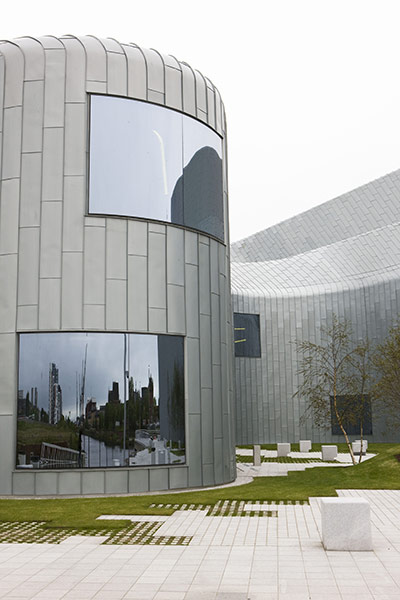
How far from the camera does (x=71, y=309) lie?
1477 cm

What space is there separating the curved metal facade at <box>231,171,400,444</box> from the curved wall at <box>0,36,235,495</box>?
19.0 meters

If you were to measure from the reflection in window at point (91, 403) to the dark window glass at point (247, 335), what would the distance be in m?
20.1

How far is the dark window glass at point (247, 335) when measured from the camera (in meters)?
35.1

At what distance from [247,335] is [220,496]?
2141cm

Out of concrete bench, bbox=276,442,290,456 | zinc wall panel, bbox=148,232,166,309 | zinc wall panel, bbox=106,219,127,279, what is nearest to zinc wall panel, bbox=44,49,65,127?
zinc wall panel, bbox=106,219,127,279

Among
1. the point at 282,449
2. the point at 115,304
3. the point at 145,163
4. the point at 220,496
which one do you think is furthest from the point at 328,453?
the point at 145,163

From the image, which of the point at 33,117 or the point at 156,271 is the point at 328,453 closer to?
the point at 156,271

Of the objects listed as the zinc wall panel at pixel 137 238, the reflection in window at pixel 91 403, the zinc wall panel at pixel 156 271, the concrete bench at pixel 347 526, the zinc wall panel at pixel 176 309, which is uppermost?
the zinc wall panel at pixel 137 238

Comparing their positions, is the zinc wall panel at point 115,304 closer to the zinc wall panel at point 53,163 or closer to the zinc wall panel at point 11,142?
the zinc wall panel at point 53,163

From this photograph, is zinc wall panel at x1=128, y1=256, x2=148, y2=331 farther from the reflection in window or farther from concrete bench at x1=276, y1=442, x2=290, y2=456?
concrete bench at x1=276, y1=442, x2=290, y2=456

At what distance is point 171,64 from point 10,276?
633 centimetres

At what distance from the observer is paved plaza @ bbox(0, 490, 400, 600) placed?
675cm

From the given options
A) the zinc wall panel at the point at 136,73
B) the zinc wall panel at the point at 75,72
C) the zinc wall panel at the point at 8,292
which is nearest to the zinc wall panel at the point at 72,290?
the zinc wall panel at the point at 8,292

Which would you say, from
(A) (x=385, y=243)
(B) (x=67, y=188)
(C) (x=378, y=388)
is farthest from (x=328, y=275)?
(B) (x=67, y=188)
